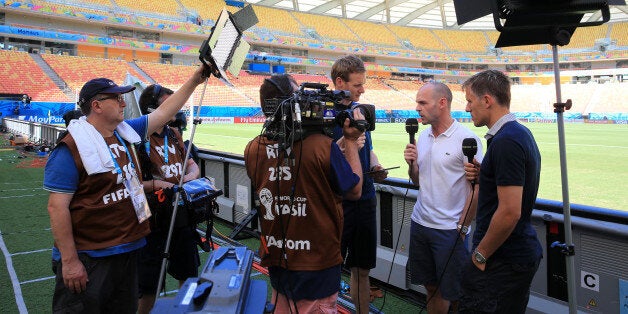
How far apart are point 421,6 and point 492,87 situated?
197ft

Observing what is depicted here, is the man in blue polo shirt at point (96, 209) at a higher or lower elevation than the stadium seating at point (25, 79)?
lower

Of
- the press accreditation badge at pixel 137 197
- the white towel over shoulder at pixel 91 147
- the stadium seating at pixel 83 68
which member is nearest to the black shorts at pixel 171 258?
the press accreditation badge at pixel 137 197

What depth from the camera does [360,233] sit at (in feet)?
9.71

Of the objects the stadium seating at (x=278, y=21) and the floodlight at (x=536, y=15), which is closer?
the floodlight at (x=536, y=15)

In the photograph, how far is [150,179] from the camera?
323cm

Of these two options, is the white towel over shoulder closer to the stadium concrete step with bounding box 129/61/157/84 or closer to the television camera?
the television camera

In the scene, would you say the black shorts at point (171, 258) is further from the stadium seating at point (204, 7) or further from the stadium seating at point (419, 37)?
the stadium seating at point (419, 37)

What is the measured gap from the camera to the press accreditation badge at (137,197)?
2.41m

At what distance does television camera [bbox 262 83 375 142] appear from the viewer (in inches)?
74.6

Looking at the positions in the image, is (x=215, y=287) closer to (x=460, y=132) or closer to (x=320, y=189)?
(x=320, y=189)

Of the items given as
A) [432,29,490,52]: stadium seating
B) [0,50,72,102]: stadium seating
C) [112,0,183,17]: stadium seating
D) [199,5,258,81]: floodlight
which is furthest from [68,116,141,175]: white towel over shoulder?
[432,29,490,52]: stadium seating

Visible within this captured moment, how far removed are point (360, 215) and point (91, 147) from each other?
1703mm

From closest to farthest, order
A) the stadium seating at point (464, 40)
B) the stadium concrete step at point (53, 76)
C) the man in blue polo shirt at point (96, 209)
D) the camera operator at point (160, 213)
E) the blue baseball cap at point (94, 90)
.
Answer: the man in blue polo shirt at point (96, 209) < the blue baseball cap at point (94, 90) < the camera operator at point (160, 213) < the stadium concrete step at point (53, 76) < the stadium seating at point (464, 40)

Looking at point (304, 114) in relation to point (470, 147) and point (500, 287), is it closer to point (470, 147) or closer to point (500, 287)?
point (470, 147)
